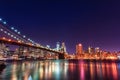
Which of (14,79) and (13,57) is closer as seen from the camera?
(14,79)

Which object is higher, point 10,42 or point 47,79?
point 10,42

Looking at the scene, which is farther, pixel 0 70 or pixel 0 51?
pixel 0 51

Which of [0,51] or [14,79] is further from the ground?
[0,51]

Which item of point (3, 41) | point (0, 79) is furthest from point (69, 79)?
point (3, 41)

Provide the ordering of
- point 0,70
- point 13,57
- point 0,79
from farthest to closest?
point 13,57 → point 0,70 → point 0,79

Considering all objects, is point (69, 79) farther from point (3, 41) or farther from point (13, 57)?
point (13, 57)

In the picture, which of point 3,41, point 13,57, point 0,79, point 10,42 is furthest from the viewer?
point 13,57

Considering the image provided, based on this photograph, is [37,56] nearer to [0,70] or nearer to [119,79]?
[0,70]

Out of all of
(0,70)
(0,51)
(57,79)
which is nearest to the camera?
(57,79)

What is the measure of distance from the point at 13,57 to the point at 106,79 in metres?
98.5

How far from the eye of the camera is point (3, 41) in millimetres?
44094

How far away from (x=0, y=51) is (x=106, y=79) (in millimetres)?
63421

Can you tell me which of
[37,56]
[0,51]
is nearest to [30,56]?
[37,56]

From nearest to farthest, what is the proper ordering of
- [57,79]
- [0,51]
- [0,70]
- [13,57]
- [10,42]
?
[57,79], [0,70], [10,42], [0,51], [13,57]
